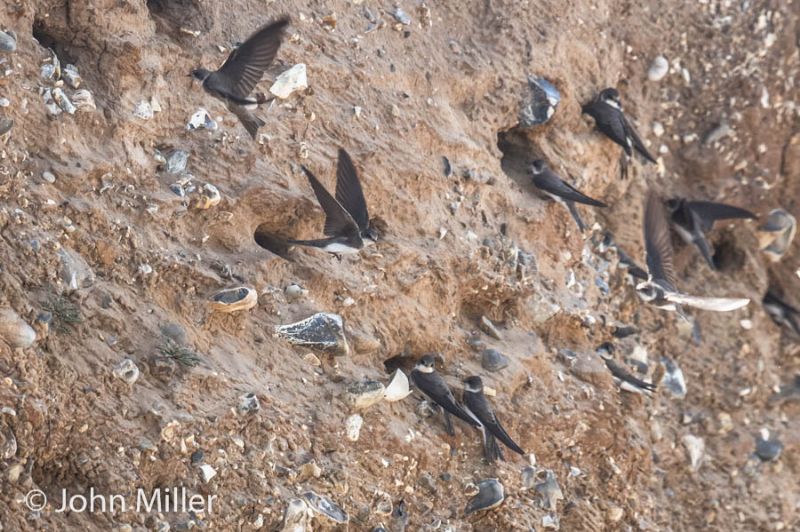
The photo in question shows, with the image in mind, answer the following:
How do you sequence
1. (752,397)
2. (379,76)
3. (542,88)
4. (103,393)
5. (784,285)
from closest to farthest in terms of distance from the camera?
(103,393)
(379,76)
(542,88)
(752,397)
(784,285)

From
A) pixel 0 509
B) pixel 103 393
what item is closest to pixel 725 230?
pixel 103 393

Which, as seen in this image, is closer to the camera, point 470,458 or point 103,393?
point 103,393

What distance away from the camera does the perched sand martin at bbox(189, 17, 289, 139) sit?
311 cm

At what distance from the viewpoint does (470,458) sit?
128 inches

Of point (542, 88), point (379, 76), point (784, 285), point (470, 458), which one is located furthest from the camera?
point (784, 285)

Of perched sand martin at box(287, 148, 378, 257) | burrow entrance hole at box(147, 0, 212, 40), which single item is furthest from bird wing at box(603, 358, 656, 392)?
burrow entrance hole at box(147, 0, 212, 40)

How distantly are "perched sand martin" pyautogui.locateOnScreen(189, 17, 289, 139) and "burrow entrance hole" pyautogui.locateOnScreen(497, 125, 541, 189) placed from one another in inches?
36.6

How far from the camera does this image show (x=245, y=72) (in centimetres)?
313

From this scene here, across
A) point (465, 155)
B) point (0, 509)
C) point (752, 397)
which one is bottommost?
point (752, 397)

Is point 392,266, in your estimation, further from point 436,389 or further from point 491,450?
point 491,450

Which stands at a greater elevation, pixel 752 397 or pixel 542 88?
pixel 542 88

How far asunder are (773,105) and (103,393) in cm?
268

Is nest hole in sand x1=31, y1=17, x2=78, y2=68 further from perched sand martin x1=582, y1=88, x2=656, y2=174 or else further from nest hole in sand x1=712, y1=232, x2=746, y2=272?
nest hole in sand x1=712, y1=232, x2=746, y2=272

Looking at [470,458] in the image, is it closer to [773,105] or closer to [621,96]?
[621,96]
